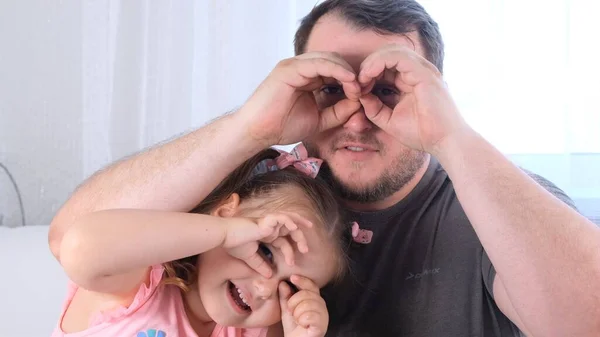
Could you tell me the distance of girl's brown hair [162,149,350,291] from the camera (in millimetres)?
1115

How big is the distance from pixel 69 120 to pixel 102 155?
0.51 ft

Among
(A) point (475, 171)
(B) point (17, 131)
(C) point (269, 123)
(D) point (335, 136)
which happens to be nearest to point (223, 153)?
(C) point (269, 123)

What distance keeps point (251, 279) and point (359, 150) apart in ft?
1.24

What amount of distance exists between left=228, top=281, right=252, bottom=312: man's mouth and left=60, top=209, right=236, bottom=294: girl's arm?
154mm

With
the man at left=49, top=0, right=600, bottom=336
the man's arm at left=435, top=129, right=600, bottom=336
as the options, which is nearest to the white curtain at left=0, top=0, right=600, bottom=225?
the man at left=49, top=0, right=600, bottom=336

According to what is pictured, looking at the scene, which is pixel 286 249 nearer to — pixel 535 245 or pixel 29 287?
pixel 535 245

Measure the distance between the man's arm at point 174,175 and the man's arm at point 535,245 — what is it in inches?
15.0

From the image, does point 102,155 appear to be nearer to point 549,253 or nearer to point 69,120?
point 69,120

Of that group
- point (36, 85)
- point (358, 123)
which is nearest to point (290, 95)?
point (358, 123)

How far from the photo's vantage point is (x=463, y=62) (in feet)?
6.54

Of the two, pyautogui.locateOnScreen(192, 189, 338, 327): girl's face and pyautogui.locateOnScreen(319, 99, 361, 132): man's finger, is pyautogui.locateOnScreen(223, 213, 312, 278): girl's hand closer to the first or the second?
pyautogui.locateOnScreen(192, 189, 338, 327): girl's face

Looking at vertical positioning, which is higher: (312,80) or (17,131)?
(312,80)

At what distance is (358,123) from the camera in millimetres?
1210

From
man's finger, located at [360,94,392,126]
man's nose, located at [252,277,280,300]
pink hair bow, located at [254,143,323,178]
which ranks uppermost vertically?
man's finger, located at [360,94,392,126]
